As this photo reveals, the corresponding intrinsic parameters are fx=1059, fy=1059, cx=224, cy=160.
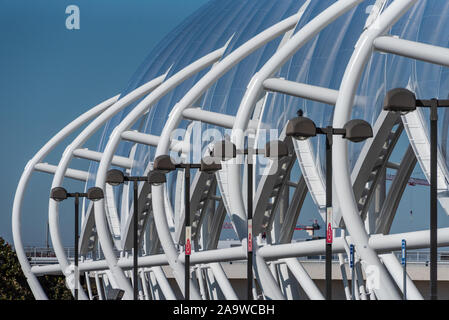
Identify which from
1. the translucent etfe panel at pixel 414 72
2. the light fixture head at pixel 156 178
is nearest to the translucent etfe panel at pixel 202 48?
the light fixture head at pixel 156 178

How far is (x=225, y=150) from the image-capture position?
2519 cm

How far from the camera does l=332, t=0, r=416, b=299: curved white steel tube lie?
24078 mm

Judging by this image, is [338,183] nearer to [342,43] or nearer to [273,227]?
[342,43]

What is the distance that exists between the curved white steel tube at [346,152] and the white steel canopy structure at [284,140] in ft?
0.09

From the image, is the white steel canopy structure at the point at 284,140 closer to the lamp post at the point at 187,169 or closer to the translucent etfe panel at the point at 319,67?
the translucent etfe panel at the point at 319,67

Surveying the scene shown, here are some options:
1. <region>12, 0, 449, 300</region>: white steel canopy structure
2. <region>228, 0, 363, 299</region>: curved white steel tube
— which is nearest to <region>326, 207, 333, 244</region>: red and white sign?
<region>12, 0, 449, 300</region>: white steel canopy structure

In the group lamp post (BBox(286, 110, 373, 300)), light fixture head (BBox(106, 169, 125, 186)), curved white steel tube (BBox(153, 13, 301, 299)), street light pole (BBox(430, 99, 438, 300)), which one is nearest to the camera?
street light pole (BBox(430, 99, 438, 300))

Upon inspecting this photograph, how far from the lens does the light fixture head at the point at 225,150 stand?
2514 centimetres

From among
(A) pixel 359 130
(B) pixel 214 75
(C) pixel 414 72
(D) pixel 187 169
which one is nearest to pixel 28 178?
(B) pixel 214 75

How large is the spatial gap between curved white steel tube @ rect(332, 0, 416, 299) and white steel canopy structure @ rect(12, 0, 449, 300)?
1.1 inches

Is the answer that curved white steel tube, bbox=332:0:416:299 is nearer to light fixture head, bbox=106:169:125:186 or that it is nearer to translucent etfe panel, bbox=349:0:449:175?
translucent etfe panel, bbox=349:0:449:175

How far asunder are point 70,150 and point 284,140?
22505 mm

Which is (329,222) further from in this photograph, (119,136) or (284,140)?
(119,136)
